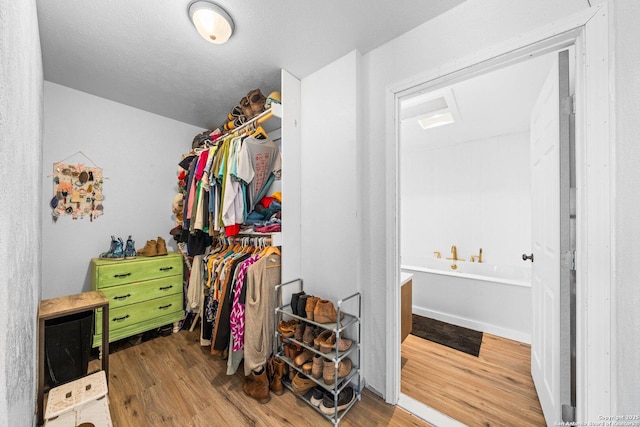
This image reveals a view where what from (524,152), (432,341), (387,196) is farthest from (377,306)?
(524,152)

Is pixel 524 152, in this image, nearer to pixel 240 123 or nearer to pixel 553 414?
pixel 553 414

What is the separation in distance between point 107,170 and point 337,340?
8.83ft

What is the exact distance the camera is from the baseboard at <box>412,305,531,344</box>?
2.27m

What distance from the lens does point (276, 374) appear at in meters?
1.62

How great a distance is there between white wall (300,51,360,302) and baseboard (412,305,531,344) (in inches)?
69.5

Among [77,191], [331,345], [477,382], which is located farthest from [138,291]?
[477,382]

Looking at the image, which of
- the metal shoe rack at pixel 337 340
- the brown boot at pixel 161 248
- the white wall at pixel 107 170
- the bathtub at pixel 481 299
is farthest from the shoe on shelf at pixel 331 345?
the white wall at pixel 107 170

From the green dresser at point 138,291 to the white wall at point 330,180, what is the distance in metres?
1.49

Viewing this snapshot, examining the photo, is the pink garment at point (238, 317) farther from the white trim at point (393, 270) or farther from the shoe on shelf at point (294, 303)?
the white trim at point (393, 270)

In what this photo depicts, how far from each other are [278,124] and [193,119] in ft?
4.25

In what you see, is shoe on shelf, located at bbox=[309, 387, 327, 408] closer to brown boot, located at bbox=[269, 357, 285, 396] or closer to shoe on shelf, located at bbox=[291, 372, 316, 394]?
shoe on shelf, located at bbox=[291, 372, 316, 394]

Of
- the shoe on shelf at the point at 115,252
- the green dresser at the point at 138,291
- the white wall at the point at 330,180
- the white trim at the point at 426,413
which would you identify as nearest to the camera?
the white trim at the point at 426,413

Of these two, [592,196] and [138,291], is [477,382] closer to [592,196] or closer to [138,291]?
[592,196]

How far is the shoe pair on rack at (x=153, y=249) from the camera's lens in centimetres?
235
